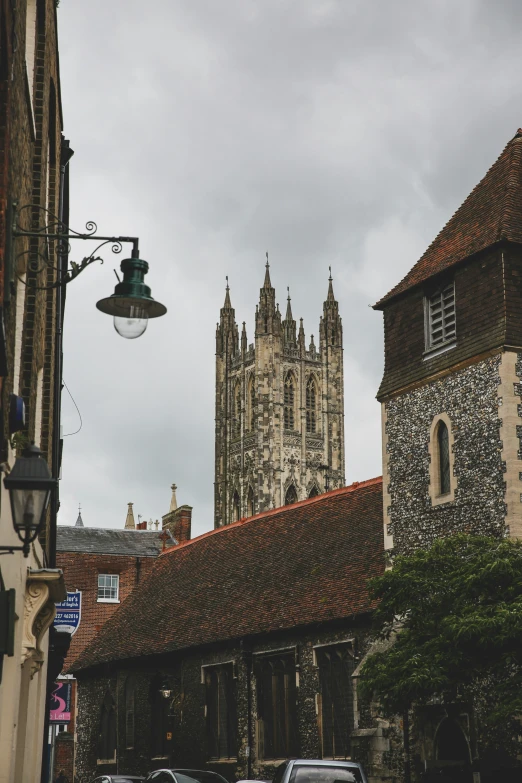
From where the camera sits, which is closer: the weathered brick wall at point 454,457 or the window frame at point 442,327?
the weathered brick wall at point 454,457

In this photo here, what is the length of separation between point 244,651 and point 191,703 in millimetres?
3398

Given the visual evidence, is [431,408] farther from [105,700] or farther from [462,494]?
[105,700]

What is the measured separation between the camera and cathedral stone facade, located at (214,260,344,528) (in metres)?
102

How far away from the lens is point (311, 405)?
350 ft

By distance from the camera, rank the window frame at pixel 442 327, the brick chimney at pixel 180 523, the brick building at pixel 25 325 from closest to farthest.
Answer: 1. the brick building at pixel 25 325
2. the window frame at pixel 442 327
3. the brick chimney at pixel 180 523

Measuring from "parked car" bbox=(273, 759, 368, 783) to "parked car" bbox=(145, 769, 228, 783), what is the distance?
5.04 meters

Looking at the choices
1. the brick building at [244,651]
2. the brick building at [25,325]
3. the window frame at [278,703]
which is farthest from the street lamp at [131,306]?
the window frame at [278,703]

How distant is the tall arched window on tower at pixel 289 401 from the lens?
344 feet

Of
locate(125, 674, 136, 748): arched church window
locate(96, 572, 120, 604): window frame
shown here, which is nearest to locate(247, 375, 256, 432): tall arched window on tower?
locate(96, 572, 120, 604): window frame

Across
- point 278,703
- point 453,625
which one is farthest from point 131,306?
point 278,703

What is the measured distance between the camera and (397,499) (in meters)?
24.3

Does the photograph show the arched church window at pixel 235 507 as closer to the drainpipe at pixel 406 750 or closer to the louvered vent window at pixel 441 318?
the louvered vent window at pixel 441 318

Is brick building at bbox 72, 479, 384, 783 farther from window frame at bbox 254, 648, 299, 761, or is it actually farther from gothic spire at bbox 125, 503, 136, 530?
gothic spire at bbox 125, 503, 136, 530

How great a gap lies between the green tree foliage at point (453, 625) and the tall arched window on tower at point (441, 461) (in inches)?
131
